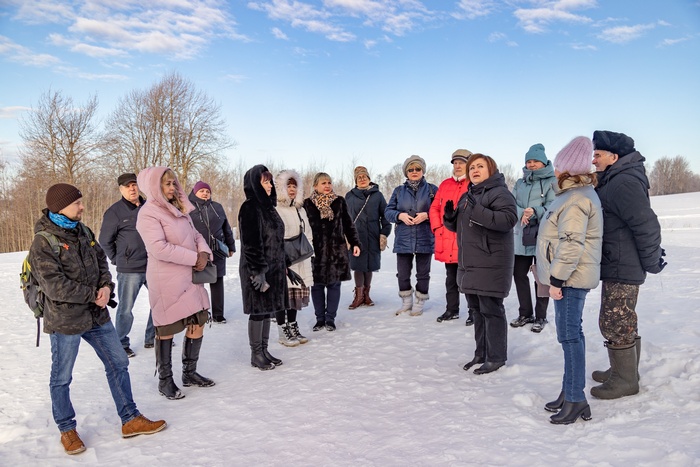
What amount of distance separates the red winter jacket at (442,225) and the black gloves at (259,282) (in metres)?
2.61

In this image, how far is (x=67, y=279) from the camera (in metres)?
3.42

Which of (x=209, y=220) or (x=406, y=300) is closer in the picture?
(x=406, y=300)

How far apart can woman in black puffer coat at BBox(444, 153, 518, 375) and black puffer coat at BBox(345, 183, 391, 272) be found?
3.20 metres

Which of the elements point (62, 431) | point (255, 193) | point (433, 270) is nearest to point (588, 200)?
point (255, 193)

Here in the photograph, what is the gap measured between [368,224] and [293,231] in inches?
90.5

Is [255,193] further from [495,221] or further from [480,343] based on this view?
[480,343]

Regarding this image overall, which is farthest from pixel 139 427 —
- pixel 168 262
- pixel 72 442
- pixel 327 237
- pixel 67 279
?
pixel 327 237

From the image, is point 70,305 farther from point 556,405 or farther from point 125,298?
point 556,405

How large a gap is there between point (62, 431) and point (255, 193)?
9.10 ft

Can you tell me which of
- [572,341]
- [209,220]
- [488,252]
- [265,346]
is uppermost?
[209,220]

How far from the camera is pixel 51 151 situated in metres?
30.3

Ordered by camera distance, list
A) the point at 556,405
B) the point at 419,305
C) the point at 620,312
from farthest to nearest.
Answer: the point at 419,305 < the point at 620,312 < the point at 556,405

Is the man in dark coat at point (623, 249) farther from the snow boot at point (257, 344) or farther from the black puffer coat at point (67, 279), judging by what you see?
the black puffer coat at point (67, 279)

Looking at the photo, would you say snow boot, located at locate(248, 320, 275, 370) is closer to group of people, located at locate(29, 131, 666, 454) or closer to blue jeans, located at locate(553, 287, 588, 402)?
group of people, located at locate(29, 131, 666, 454)
